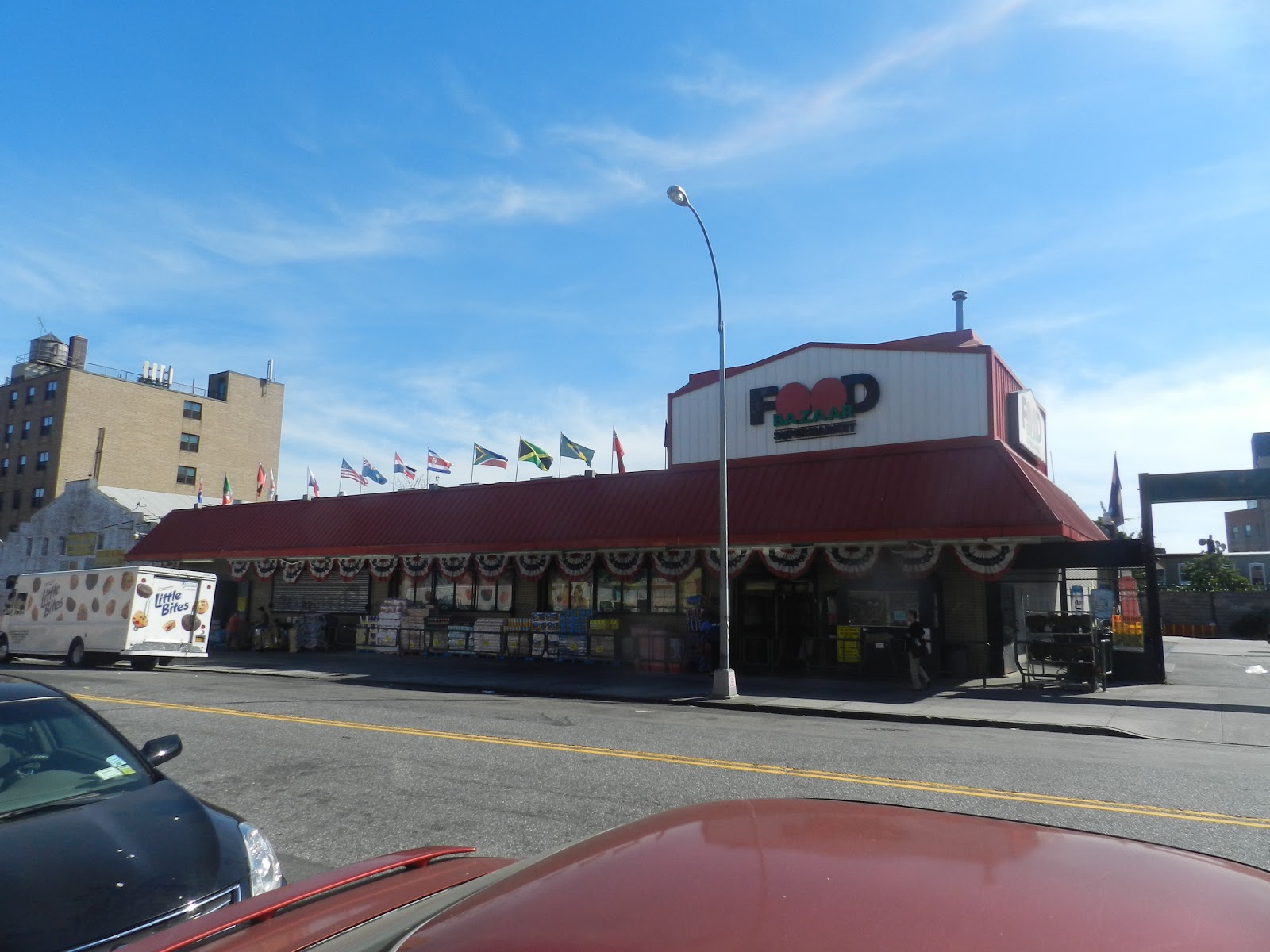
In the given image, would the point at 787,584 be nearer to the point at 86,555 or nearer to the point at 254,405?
the point at 86,555

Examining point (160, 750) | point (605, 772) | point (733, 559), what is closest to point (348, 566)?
point (733, 559)

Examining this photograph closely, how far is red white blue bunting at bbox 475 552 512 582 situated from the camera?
88.9 ft

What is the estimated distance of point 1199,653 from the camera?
32281 mm

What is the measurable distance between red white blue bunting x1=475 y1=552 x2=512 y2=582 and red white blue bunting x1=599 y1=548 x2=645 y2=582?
3.83 m

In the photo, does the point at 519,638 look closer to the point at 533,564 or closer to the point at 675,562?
the point at 533,564

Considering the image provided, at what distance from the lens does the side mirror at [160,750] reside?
544 cm

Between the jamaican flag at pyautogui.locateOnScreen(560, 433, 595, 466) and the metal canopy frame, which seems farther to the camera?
the jamaican flag at pyautogui.locateOnScreen(560, 433, 595, 466)

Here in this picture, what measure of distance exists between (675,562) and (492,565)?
6.55 metres

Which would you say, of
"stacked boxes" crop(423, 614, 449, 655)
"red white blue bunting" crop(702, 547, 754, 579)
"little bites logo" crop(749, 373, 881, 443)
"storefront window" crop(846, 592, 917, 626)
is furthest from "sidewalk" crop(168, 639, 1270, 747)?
"little bites logo" crop(749, 373, 881, 443)

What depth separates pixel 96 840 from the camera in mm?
4141

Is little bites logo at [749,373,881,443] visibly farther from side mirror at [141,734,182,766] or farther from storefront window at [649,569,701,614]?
side mirror at [141,734,182,766]

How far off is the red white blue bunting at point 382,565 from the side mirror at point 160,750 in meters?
24.5

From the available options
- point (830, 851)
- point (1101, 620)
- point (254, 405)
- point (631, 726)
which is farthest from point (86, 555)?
point (830, 851)

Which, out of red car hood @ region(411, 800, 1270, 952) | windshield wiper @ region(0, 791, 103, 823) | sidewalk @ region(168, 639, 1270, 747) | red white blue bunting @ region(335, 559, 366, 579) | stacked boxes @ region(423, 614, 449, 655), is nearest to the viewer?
red car hood @ region(411, 800, 1270, 952)
